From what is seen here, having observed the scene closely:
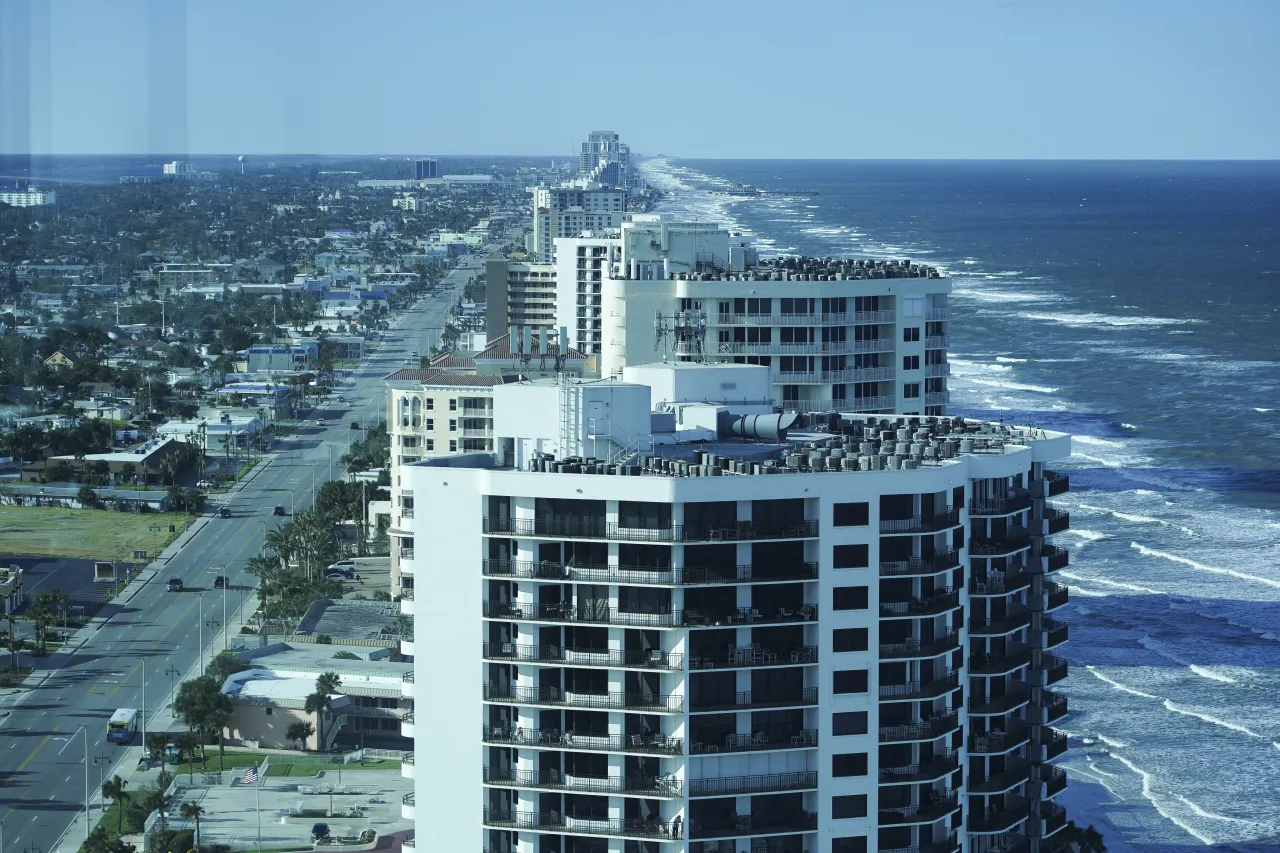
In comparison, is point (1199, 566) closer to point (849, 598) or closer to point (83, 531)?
point (83, 531)

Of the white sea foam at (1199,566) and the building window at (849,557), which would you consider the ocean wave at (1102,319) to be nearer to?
the white sea foam at (1199,566)

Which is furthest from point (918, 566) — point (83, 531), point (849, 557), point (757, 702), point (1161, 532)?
point (83, 531)

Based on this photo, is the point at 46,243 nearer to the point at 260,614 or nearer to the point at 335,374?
the point at 335,374

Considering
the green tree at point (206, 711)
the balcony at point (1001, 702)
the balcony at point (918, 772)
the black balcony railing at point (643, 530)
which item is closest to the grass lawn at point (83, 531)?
the green tree at point (206, 711)

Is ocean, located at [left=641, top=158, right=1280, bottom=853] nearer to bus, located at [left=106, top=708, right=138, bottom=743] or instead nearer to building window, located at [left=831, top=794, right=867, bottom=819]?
building window, located at [left=831, top=794, right=867, bottom=819]

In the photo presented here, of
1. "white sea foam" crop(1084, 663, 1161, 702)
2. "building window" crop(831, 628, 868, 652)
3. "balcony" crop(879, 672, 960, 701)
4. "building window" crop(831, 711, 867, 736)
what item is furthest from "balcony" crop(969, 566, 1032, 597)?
"white sea foam" crop(1084, 663, 1161, 702)

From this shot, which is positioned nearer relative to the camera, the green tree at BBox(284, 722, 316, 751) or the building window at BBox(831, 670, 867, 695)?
the building window at BBox(831, 670, 867, 695)

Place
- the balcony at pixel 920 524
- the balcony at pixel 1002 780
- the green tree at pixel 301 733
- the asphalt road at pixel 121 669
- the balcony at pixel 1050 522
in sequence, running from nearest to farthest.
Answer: the balcony at pixel 920 524 → the balcony at pixel 1002 780 → the balcony at pixel 1050 522 → the asphalt road at pixel 121 669 → the green tree at pixel 301 733
